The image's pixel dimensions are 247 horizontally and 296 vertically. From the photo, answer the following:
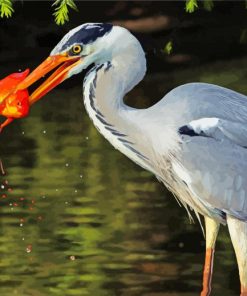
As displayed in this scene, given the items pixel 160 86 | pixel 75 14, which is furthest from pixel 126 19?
pixel 160 86

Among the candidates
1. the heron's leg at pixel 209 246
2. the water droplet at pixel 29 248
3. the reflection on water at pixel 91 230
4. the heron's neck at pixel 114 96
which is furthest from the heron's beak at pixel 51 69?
the water droplet at pixel 29 248

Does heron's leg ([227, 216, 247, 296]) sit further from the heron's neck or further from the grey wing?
the heron's neck

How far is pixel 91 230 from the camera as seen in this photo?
11.2m

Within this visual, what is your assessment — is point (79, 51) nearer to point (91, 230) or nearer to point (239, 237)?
point (239, 237)

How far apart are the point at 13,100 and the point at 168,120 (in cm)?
89

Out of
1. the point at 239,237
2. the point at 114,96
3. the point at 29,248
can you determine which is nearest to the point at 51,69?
the point at 114,96

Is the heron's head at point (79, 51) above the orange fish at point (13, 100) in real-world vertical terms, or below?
above

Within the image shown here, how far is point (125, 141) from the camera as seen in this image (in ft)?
27.6

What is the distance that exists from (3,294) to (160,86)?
12.7 metres

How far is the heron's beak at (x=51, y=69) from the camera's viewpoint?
324 inches

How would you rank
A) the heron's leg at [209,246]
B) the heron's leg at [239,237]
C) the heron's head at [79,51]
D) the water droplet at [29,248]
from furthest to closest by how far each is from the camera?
the water droplet at [29,248]
the heron's leg at [209,246]
the heron's leg at [239,237]
the heron's head at [79,51]

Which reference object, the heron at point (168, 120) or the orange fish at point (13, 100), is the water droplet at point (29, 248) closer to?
the heron at point (168, 120)

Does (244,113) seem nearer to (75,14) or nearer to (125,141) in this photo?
(125,141)

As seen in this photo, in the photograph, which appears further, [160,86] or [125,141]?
[160,86]
